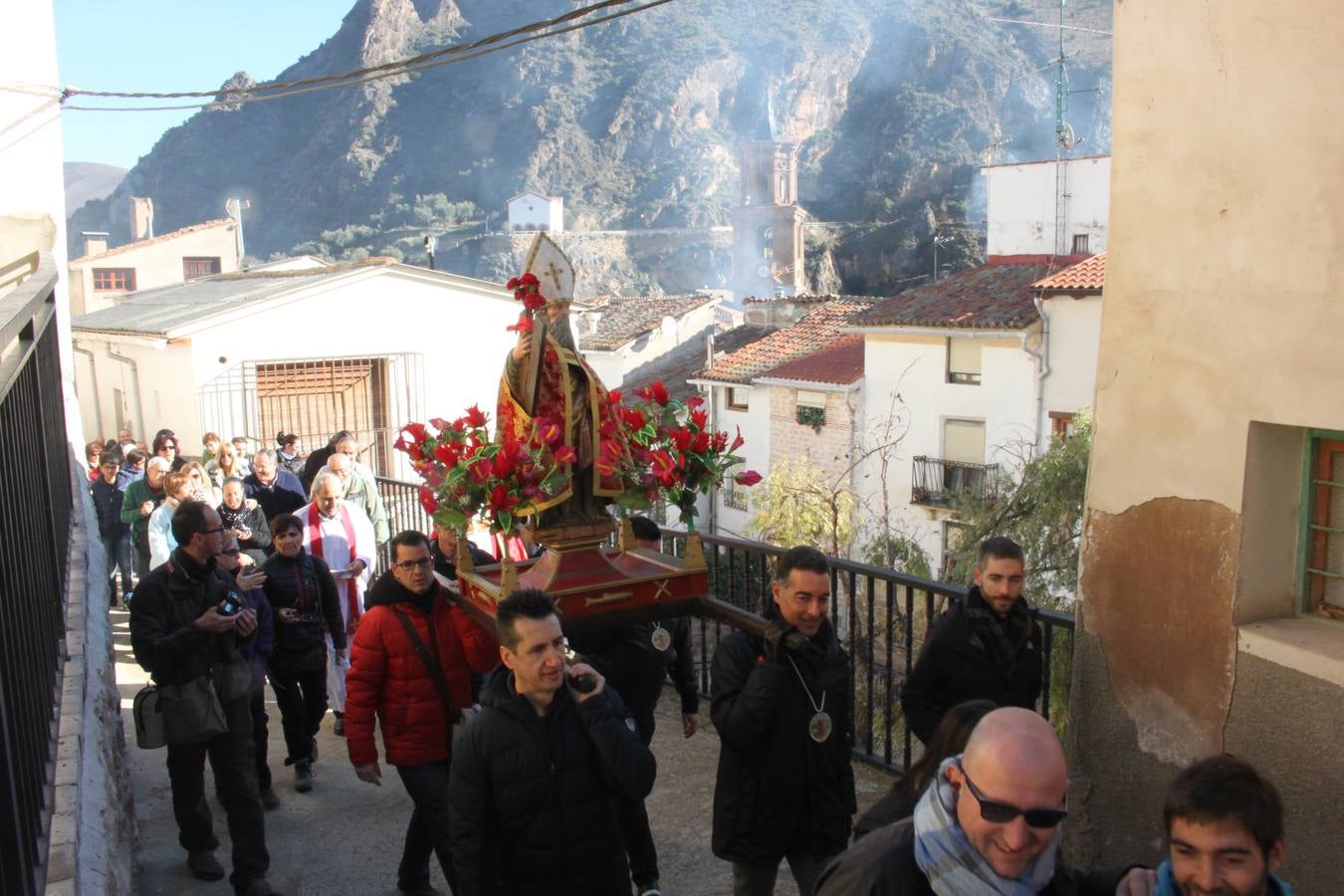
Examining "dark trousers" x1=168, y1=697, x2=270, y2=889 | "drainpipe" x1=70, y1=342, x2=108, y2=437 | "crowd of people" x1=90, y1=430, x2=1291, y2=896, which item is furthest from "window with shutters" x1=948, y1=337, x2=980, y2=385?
"dark trousers" x1=168, y1=697, x2=270, y2=889

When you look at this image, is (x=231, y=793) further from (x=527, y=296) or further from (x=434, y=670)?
(x=527, y=296)

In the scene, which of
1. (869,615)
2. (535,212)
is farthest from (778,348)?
(535,212)

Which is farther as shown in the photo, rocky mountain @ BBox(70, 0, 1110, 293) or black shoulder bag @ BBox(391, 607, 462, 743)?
rocky mountain @ BBox(70, 0, 1110, 293)

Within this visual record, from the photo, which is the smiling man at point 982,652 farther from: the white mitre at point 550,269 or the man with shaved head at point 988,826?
the white mitre at point 550,269

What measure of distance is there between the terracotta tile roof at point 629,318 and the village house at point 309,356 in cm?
2264

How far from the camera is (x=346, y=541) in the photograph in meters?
7.79

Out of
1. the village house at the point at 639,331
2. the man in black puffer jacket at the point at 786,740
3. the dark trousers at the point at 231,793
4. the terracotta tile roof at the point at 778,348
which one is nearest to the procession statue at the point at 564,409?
the man in black puffer jacket at the point at 786,740

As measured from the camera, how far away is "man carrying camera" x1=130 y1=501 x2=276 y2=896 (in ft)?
16.4

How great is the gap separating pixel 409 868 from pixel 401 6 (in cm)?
12559

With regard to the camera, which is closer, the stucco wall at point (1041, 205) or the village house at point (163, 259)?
the stucco wall at point (1041, 205)

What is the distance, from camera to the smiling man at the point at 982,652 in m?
4.14

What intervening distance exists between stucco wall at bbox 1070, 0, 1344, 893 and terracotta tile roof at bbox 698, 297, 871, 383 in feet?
91.6

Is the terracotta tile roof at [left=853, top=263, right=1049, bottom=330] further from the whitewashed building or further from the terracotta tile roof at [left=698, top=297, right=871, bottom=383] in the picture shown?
the whitewashed building

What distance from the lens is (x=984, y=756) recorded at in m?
2.26
